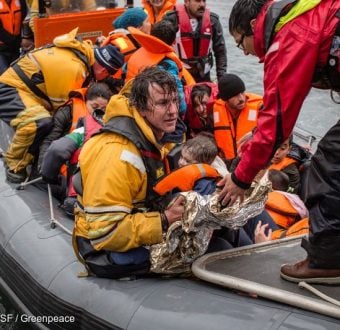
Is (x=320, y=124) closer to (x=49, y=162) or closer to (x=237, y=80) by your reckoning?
(x=237, y=80)

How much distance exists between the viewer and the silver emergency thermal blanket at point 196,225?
7.48 feet

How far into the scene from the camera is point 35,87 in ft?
12.3

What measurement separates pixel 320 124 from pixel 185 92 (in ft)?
9.69

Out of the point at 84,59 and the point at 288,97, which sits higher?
the point at 288,97

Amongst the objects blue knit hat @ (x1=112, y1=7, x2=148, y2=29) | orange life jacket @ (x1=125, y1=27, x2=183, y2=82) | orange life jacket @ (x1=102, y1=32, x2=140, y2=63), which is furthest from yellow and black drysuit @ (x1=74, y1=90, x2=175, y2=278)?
blue knit hat @ (x1=112, y1=7, x2=148, y2=29)

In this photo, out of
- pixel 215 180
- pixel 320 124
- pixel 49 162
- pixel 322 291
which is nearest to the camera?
pixel 322 291

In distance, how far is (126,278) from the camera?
2.49 m

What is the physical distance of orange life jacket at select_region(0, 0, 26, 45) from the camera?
546 cm

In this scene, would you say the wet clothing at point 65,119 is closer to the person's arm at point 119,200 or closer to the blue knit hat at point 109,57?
the blue knit hat at point 109,57

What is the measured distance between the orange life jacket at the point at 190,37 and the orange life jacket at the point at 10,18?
4.77ft

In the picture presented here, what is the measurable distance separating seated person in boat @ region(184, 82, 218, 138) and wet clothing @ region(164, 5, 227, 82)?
0.91 metres

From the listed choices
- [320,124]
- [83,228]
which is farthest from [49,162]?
[320,124]

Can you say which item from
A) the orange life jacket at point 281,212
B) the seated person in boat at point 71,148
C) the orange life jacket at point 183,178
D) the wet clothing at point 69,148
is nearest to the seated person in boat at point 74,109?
the seated person in boat at point 71,148

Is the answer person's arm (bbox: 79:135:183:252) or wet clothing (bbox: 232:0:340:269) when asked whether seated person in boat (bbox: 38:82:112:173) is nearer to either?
person's arm (bbox: 79:135:183:252)
